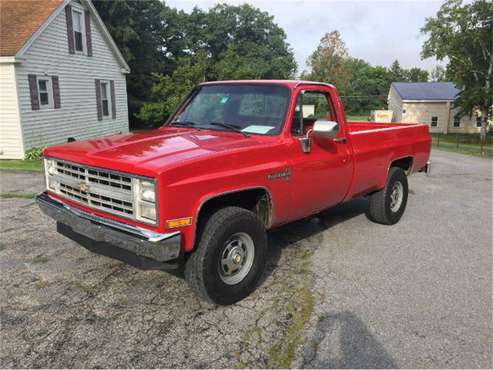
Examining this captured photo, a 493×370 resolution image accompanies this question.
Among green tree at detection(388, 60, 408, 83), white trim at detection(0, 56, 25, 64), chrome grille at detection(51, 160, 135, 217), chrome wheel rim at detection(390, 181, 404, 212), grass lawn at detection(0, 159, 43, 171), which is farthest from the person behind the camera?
green tree at detection(388, 60, 408, 83)

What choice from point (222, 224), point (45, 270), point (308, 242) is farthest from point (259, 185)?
point (45, 270)

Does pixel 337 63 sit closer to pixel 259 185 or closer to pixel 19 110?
pixel 19 110

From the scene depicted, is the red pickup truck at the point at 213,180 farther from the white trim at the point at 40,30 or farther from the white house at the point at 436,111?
the white house at the point at 436,111

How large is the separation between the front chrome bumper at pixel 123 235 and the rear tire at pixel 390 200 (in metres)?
3.78

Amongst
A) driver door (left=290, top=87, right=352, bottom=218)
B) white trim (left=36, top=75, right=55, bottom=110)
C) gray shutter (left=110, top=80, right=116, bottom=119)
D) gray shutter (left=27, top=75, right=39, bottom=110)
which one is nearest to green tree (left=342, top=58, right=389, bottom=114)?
gray shutter (left=110, top=80, right=116, bottom=119)

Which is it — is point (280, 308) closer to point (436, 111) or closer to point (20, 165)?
point (20, 165)

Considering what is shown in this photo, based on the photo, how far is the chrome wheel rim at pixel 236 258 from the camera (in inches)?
149

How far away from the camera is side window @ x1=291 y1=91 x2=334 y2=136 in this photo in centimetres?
452

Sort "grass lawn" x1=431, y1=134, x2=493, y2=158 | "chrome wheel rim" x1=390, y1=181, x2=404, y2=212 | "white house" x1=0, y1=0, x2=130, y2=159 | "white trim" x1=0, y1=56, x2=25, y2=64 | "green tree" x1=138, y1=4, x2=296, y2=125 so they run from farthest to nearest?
1. "green tree" x1=138, y1=4, x2=296, y2=125
2. "grass lawn" x1=431, y1=134, x2=493, y2=158
3. "white house" x1=0, y1=0, x2=130, y2=159
4. "white trim" x1=0, y1=56, x2=25, y2=64
5. "chrome wheel rim" x1=390, y1=181, x2=404, y2=212

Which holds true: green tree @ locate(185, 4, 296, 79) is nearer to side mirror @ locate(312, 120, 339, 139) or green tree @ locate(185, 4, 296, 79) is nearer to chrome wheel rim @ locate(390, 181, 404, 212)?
chrome wheel rim @ locate(390, 181, 404, 212)

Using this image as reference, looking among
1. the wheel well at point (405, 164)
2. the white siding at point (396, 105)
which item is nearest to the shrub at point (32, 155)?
the wheel well at point (405, 164)

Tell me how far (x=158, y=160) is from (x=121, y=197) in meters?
0.44

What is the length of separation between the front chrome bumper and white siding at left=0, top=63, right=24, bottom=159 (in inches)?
420

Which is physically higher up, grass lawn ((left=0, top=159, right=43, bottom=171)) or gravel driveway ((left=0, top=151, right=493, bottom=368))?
grass lawn ((left=0, top=159, right=43, bottom=171))
